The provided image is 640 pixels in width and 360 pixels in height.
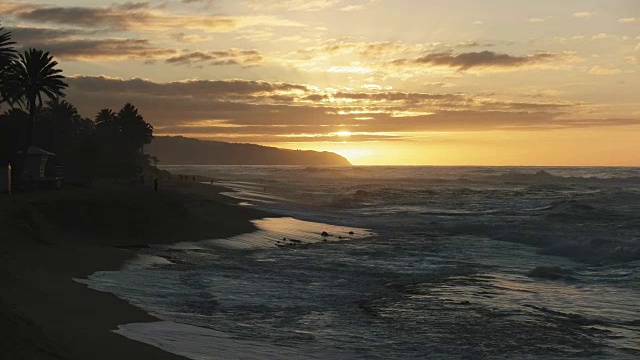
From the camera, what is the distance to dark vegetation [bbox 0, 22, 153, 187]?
194ft

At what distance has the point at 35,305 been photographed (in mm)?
15680

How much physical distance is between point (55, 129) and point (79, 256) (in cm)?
7172

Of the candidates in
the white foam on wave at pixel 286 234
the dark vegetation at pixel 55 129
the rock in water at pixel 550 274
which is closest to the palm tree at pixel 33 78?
the dark vegetation at pixel 55 129

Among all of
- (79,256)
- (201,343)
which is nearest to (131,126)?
(79,256)

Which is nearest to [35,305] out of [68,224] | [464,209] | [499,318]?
[499,318]

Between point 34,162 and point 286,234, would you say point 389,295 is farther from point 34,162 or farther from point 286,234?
point 34,162

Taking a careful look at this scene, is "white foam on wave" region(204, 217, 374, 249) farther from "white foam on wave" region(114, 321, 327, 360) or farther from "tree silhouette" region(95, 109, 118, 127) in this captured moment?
"tree silhouette" region(95, 109, 118, 127)

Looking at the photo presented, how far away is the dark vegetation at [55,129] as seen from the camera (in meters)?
59.2

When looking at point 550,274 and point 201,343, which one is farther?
point 550,274

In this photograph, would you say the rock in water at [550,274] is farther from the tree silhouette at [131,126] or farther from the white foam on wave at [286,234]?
the tree silhouette at [131,126]

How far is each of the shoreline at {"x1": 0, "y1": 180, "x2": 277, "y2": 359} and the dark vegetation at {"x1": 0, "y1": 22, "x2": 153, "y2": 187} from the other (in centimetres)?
1459

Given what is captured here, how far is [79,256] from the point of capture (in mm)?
25797

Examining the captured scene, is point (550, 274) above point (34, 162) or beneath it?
beneath

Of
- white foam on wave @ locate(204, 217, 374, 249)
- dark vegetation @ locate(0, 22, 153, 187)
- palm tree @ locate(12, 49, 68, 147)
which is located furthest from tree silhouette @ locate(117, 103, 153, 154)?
white foam on wave @ locate(204, 217, 374, 249)
